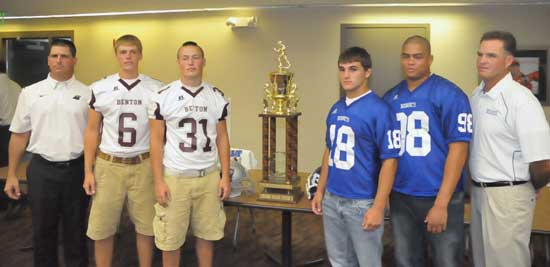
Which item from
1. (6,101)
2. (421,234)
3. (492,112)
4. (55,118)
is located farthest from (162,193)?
(6,101)

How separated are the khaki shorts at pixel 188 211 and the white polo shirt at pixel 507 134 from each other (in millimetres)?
1367

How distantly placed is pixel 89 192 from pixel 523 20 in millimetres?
4742

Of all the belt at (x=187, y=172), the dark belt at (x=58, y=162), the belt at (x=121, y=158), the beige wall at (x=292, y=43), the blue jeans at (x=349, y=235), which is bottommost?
the blue jeans at (x=349, y=235)

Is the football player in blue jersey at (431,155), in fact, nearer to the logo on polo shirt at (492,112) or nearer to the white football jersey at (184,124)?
the logo on polo shirt at (492,112)

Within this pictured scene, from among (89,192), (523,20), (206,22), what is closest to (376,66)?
(523,20)

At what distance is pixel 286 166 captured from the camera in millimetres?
2789

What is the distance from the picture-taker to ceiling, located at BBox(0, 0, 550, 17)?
5.05m

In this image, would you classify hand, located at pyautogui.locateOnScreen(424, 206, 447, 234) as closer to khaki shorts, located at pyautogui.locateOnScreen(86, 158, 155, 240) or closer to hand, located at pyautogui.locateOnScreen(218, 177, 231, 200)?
hand, located at pyautogui.locateOnScreen(218, 177, 231, 200)

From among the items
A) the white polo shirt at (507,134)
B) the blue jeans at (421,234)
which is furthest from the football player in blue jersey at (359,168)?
the white polo shirt at (507,134)

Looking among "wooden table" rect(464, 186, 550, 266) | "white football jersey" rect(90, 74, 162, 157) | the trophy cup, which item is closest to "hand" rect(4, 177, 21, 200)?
"white football jersey" rect(90, 74, 162, 157)

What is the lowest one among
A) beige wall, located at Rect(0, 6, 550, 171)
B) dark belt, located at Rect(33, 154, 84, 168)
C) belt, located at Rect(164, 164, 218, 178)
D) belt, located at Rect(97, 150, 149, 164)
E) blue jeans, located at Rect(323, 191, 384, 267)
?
blue jeans, located at Rect(323, 191, 384, 267)

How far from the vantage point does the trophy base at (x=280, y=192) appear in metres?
2.76

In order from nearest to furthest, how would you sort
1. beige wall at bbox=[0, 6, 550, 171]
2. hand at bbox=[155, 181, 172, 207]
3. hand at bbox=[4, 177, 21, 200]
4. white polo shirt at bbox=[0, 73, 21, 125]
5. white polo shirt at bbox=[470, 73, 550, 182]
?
white polo shirt at bbox=[470, 73, 550, 182], hand at bbox=[155, 181, 172, 207], hand at bbox=[4, 177, 21, 200], white polo shirt at bbox=[0, 73, 21, 125], beige wall at bbox=[0, 6, 550, 171]

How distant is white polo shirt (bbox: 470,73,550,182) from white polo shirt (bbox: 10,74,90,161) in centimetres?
220
